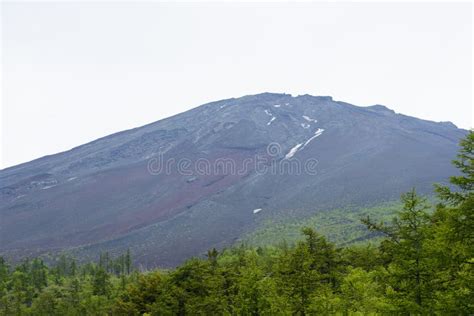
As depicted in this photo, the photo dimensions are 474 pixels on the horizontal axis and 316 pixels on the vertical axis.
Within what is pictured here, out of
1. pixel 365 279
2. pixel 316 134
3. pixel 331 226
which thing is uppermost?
pixel 316 134

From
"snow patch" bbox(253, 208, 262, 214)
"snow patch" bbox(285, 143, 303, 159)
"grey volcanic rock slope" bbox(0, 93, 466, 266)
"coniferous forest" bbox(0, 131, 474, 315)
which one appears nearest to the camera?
"coniferous forest" bbox(0, 131, 474, 315)

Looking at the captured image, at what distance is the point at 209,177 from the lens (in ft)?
458

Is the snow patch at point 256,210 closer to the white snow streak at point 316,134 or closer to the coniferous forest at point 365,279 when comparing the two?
the white snow streak at point 316,134

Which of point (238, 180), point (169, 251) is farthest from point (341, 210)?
point (238, 180)

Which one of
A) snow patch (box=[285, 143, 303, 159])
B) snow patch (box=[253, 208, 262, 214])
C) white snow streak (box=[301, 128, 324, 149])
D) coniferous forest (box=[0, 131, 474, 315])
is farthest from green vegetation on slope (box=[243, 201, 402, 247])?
white snow streak (box=[301, 128, 324, 149])

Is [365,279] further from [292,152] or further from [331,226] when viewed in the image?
[292,152]

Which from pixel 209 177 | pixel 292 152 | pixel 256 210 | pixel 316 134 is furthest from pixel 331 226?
pixel 316 134

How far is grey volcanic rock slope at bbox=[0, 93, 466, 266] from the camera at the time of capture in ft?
333

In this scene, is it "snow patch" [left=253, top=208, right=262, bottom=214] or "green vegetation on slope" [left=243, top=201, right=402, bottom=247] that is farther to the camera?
"snow patch" [left=253, top=208, right=262, bottom=214]

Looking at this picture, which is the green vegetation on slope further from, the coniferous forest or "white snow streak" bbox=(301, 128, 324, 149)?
"white snow streak" bbox=(301, 128, 324, 149)

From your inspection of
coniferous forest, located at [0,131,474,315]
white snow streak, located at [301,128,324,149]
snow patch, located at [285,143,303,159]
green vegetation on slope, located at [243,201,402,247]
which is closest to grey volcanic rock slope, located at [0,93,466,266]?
white snow streak, located at [301,128,324,149]

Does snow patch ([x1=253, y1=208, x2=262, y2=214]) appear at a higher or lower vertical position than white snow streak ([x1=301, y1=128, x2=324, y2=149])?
lower

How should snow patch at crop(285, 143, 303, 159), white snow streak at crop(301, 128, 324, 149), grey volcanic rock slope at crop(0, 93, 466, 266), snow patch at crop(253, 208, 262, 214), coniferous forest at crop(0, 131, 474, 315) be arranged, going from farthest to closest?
white snow streak at crop(301, 128, 324, 149) < snow patch at crop(285, 143, 303, 159) < snow patch at crop(253, 208, 262, 214) < grey volcanic rock slope at crop(0, 93, 466, 266) < coniferous forest at crop(0, 131, 474, 315)

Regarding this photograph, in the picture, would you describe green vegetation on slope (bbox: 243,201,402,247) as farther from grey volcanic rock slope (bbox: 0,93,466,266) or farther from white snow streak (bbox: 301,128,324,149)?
white snow streak (bbox: 301,128,324,149)
